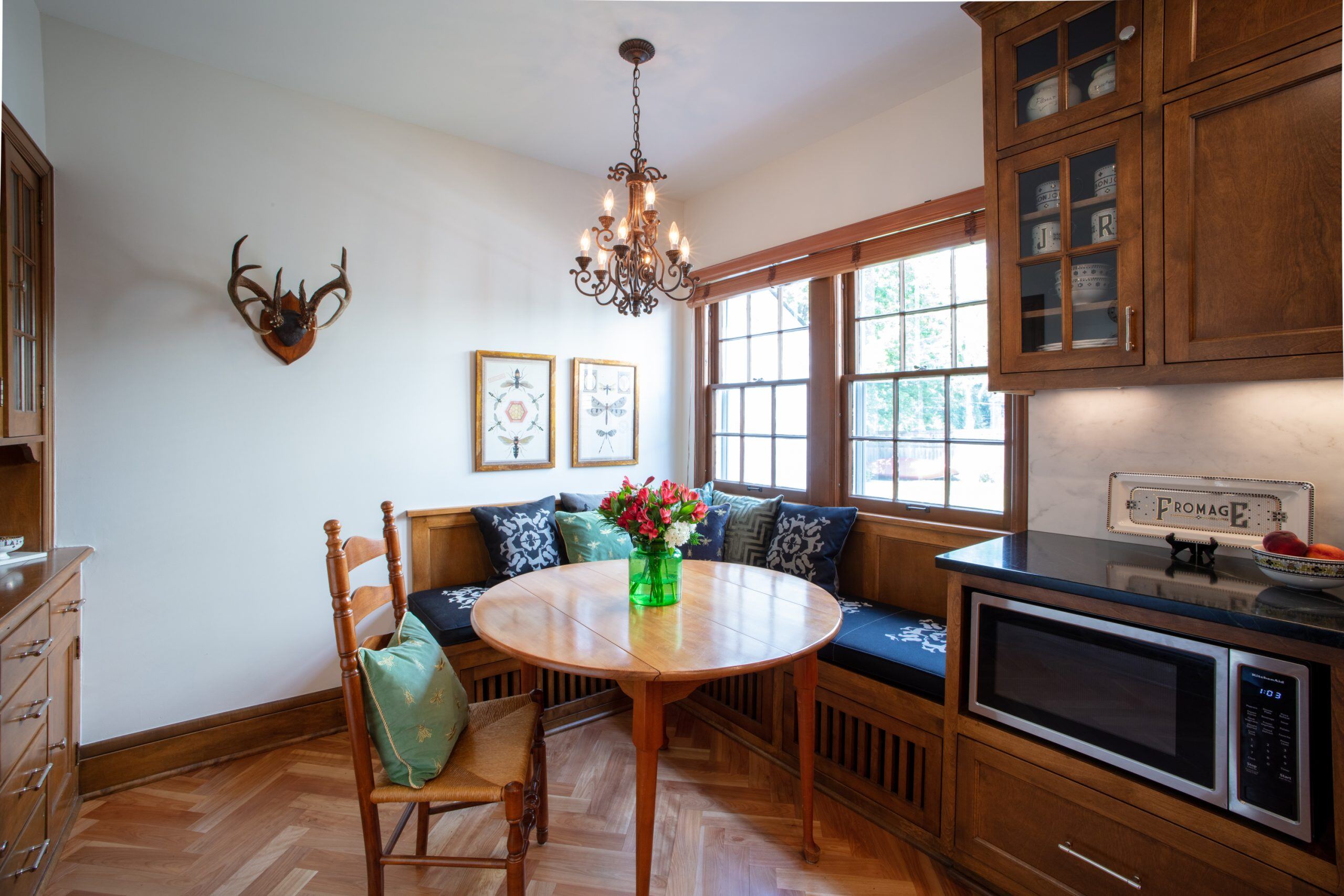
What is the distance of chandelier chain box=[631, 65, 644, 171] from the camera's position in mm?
2411

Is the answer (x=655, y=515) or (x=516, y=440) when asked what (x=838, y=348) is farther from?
(x=516, y=440)

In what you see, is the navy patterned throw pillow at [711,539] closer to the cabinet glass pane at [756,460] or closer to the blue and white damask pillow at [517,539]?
the cabinet glass pane at [756,460]

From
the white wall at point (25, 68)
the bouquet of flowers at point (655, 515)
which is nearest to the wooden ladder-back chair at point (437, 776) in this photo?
the bouquet of flowers at point (655, 515)

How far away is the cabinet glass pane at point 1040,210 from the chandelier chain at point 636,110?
1371 mm

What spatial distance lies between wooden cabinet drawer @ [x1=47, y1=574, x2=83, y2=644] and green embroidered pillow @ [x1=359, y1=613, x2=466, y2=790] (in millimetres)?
1236

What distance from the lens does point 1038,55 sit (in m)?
1.94

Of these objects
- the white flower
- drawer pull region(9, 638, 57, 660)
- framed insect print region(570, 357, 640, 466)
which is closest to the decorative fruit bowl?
the white flower

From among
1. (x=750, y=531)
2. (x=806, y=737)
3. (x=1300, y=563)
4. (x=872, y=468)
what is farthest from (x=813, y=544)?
(x=1300, y=563)

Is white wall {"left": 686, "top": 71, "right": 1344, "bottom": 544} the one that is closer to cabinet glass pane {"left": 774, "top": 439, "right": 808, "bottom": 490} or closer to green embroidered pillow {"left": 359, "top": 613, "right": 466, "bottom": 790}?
cabinet glass pane {"left": 774, "top": 439, "right": 808, "bottom": 490}

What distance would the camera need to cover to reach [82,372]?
229 cm

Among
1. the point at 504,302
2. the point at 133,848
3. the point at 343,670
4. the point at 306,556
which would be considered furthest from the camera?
the point at 504,302

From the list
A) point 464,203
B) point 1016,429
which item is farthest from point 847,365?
point 464,203

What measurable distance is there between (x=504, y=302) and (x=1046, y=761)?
3.08 meters

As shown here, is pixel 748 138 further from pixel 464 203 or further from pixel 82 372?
pixel 82 372
